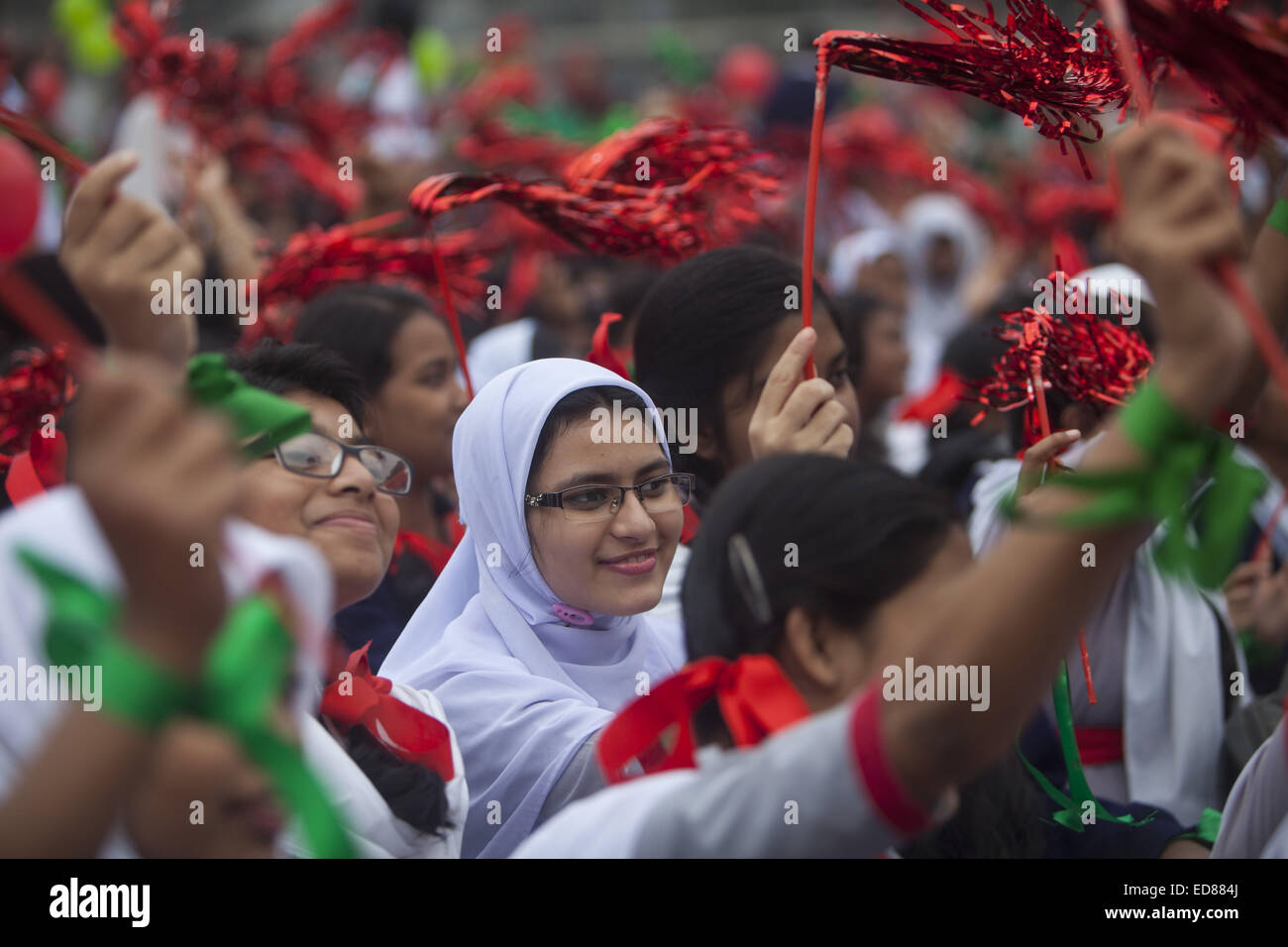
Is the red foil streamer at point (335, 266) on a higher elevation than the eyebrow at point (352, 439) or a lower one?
higher

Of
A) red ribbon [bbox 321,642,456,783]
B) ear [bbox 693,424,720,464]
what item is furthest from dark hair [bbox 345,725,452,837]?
ear [bbox 693,424,720,464]

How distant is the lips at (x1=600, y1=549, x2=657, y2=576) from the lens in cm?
221

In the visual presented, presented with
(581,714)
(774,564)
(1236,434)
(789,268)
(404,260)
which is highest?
(404,260)

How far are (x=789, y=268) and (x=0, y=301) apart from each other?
196cm

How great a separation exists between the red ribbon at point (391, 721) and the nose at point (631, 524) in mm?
455

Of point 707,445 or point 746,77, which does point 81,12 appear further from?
point 707,445

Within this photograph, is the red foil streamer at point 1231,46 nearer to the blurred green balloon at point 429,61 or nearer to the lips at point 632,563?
the lips at point 632,563

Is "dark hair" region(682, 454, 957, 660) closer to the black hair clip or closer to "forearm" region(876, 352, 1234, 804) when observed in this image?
the black hair clip

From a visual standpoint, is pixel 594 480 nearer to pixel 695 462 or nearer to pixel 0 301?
pixel 695 462

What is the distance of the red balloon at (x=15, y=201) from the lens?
3.78ft

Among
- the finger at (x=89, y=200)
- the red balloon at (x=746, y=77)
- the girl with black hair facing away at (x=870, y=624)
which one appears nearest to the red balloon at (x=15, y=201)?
the finger at (x=89, y=200)

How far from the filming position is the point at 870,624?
1409 mm
